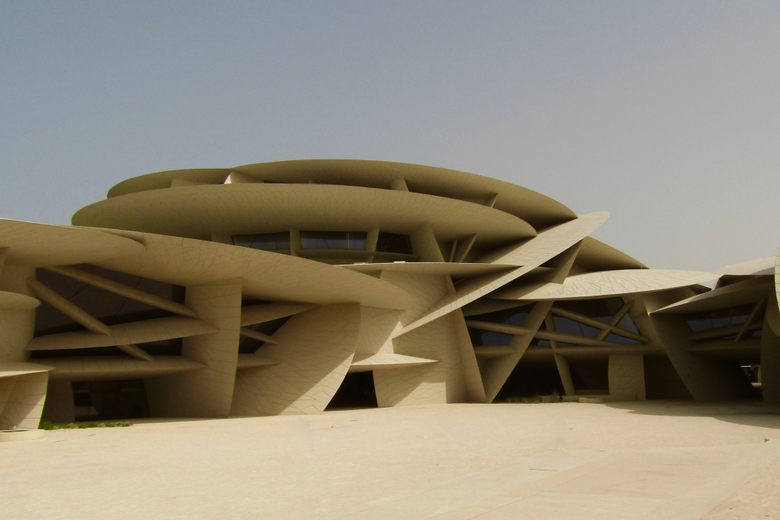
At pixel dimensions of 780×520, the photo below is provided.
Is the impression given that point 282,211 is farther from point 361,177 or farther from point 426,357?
point 426,357

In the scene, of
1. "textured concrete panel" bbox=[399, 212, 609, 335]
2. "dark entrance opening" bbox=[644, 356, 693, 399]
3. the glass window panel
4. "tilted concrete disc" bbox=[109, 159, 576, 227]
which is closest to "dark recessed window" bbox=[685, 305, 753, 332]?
"dark entrance opening" bbox=[644, 356, 693, 399]

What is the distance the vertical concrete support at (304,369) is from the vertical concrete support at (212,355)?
8.07 feet

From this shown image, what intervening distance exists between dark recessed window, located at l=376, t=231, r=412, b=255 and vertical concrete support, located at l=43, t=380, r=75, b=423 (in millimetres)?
17390

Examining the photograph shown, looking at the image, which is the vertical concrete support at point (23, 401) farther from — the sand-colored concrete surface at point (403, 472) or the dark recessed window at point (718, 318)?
the dark recessed window at point (718, 318)

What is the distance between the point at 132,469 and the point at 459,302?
22.8 m

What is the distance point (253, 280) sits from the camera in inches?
947

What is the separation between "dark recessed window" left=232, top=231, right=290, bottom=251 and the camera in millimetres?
33875

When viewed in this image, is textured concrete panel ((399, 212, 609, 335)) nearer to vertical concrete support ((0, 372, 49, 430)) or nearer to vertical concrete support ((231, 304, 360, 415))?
vertical concrete support ((231, 304, 360, 415))

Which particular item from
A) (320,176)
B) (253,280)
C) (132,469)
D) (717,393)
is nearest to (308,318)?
(253,280)

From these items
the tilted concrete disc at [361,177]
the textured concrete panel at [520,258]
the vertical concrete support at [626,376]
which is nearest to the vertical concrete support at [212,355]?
the textured concrete panel at [520,258]

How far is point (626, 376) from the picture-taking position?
121 feet

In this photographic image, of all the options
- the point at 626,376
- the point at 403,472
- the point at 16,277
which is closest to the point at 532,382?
the point at 626,376

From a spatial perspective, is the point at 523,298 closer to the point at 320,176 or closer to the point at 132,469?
the point at 320,176

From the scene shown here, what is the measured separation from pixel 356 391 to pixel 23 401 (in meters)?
19.2
